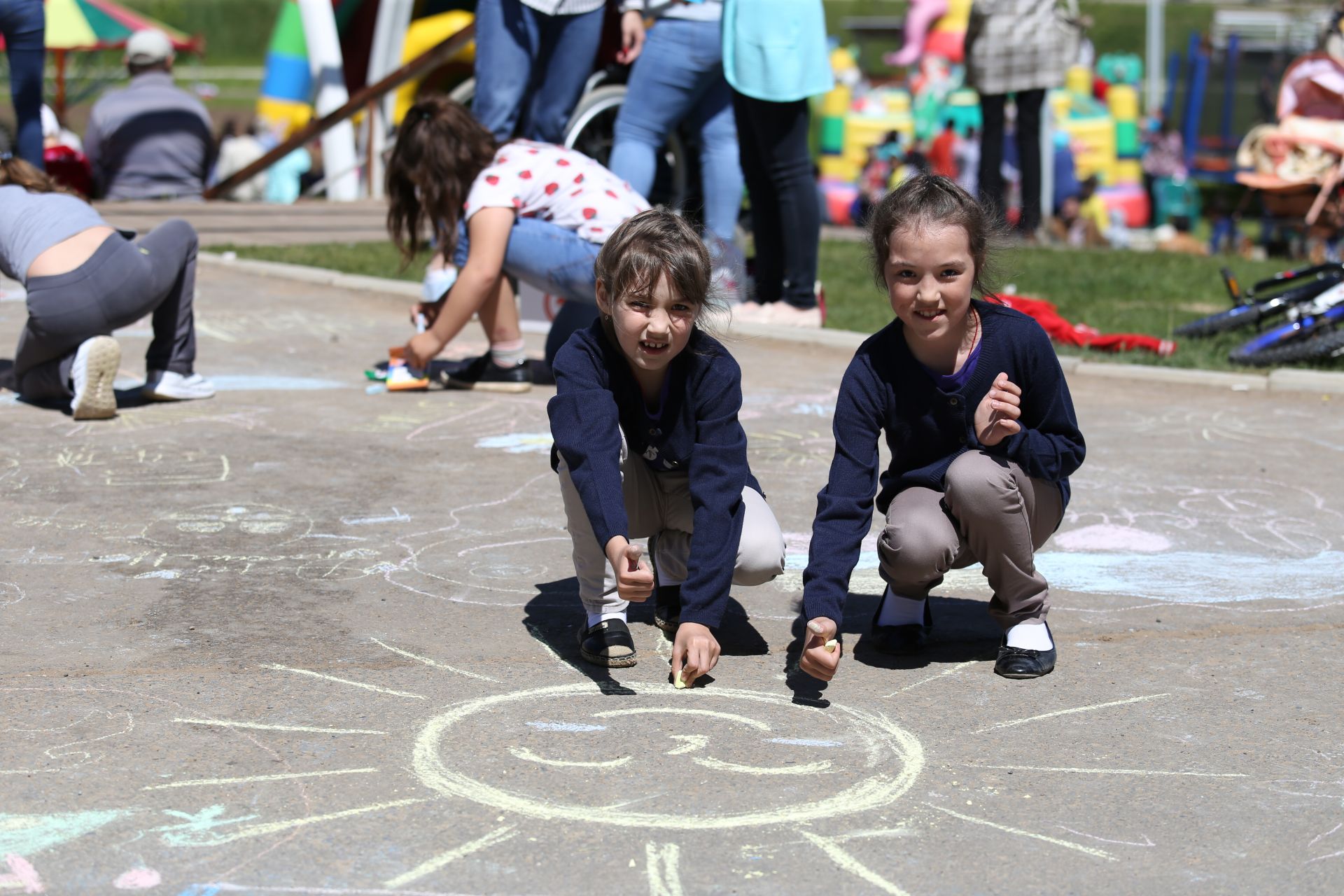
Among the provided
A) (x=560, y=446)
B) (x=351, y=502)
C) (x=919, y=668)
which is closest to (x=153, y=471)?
(x=351, y=502)

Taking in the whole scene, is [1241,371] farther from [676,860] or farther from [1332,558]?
[676,860]

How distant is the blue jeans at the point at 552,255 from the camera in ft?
16.3

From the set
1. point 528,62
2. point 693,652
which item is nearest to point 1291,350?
point 528,62

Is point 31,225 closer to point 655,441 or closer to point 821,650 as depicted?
point 655,441

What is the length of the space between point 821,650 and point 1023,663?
507mm

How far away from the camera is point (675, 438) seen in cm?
289

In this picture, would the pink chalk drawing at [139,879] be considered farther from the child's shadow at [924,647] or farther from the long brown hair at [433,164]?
the long brown hair at [433,164]

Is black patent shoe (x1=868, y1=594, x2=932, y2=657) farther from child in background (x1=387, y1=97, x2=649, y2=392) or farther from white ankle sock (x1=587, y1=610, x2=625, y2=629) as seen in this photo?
child in background (x1=387, y1=97, x2=649, y2=392)

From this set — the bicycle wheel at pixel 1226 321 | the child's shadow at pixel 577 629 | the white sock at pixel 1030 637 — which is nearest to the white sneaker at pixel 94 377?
the child's shadow at pixel 577 629

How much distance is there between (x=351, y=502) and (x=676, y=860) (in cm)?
203

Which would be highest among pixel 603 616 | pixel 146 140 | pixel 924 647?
pixel 146 140

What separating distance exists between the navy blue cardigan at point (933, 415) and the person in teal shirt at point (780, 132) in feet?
10.4

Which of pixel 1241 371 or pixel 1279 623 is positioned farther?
pixel 1241 371

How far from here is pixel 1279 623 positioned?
3098mm
